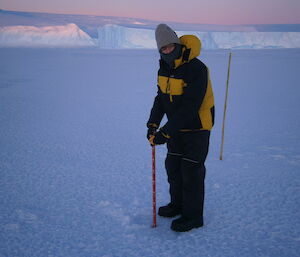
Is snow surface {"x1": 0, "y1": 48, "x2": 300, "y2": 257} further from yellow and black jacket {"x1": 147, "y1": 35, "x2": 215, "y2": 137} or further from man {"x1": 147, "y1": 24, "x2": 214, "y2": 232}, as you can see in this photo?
yellow and black jacket {"x1": 147, "y1": 35, "x2": 215, "y2": 137}

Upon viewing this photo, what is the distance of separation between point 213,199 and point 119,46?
54680 mm

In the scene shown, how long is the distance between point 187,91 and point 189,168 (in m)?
0.61

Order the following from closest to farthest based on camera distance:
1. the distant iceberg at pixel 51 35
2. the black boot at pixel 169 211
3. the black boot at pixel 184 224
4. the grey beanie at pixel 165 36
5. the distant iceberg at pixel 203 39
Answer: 1. the grey beanie at pixel 165 36
2. the black boot at pixel 184 224
3. the black boot at pixel 169 211
4. the distant iceberg at pixel 203 39
5. the distant iceberg at pixel 51 35

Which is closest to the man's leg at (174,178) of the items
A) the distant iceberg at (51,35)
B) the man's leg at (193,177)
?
the man's leg at (193,177)

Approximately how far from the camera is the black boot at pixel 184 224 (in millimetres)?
2270

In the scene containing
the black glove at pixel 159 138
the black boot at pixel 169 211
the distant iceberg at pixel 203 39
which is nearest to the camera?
the black glove at pixel 159 138

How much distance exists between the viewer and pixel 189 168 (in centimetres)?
215

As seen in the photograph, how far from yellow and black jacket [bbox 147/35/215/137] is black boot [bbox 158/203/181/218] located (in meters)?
0.80

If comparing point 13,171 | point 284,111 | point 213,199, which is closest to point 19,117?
point 13,171

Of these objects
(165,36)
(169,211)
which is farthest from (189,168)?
(165,36)

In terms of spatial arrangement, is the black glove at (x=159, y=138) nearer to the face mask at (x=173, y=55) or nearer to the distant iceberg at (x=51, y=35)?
the face mask at (x=173, y=55)

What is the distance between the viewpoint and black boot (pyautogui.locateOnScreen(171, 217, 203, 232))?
7.45 feet

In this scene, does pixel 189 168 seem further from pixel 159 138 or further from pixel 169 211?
pixel 169 211

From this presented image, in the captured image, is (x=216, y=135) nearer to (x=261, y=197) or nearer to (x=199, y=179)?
(x=261, y=197)
